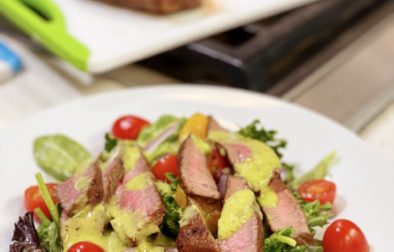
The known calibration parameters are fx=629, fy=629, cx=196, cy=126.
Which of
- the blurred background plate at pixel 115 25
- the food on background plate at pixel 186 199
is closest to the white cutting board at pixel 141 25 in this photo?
the blurred background plate at pixel 115 25

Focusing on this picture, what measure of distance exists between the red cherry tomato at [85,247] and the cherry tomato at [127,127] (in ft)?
1.50

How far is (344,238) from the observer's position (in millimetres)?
1325

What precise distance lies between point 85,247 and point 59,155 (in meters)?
0.41

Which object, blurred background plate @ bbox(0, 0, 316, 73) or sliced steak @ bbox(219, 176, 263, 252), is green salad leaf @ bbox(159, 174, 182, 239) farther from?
blurred background plate @ bbox(0, 0, 316, 73)

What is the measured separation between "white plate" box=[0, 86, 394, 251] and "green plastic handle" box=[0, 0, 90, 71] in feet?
0.65

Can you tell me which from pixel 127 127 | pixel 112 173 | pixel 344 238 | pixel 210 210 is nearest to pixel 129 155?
pixel 112 173

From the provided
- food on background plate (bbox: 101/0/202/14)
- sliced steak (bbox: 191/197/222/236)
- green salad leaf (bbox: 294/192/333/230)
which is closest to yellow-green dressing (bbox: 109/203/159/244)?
sliced steak (bbox: 191/197/222/236)

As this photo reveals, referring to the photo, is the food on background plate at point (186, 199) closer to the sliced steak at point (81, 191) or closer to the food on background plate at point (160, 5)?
the sliced steak at point (81, 191)

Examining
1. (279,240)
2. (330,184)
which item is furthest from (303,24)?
(279,240)

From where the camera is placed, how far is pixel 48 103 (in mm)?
2104

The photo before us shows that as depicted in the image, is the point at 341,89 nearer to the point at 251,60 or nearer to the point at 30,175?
the point at 251,60

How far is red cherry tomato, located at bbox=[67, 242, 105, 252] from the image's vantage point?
4.22 feet

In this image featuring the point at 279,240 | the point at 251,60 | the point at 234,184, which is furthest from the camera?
the point at 251,60

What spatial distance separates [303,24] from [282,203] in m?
0.96
